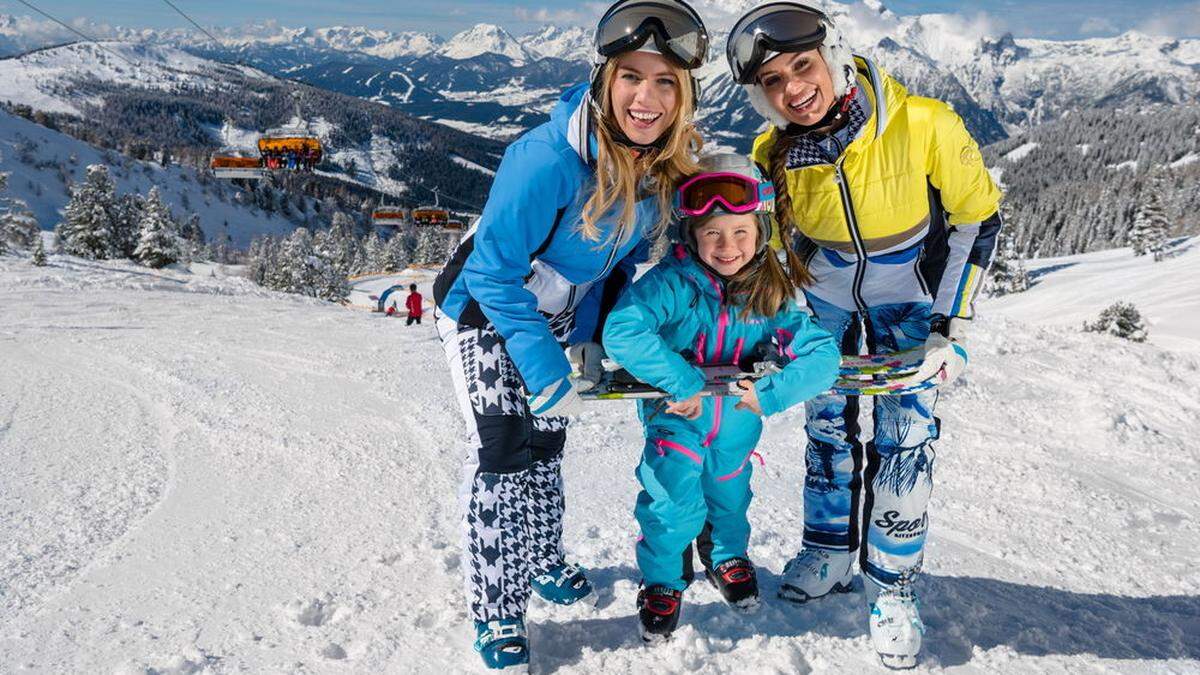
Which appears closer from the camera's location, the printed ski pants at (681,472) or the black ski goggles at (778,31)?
the black ski goggles at (778,31)

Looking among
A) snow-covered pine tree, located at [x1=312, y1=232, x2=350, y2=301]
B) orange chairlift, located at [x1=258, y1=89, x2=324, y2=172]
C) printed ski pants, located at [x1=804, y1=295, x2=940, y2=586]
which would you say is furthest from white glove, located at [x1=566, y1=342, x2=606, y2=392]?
orange chairlift, located at [x1=258, y1=89, x2=324, y2=172]

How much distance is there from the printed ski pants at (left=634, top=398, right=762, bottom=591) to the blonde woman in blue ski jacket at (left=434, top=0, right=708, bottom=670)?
1.47ft

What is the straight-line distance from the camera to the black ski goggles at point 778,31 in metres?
→ 2.82

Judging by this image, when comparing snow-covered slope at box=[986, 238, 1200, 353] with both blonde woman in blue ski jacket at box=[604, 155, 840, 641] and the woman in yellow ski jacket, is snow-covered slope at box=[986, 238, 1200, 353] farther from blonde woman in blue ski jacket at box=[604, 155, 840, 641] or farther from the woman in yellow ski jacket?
blonde woman in blue ski jacket at box=[604, 155, 840, 641]

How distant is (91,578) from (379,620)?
4.51 ft

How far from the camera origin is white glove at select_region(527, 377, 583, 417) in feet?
8.71

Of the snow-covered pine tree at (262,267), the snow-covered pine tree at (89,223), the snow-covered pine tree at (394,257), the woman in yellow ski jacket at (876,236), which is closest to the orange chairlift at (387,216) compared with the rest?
the snow-covered pine tree at (394,257)

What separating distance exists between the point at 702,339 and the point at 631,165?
2.72ft

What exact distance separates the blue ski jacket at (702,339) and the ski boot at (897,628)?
0.90 meters

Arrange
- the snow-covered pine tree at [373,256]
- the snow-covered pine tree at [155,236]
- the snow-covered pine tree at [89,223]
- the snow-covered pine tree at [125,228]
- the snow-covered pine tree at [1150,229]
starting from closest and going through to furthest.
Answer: the snow-covered pine tree at [155,236], the snow-covered pine tree at [89,223], the snow-covered pine tree at [125,228], the snow-covered pine tree at [1150,229], the snow-covered pine tree at [373,256]

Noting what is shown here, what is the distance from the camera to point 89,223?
45625mm

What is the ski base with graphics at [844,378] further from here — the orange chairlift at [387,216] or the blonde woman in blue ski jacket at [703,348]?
the orange chairlift at [387,216]

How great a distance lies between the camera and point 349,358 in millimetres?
8469

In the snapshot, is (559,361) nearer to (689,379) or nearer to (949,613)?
(689,379)
